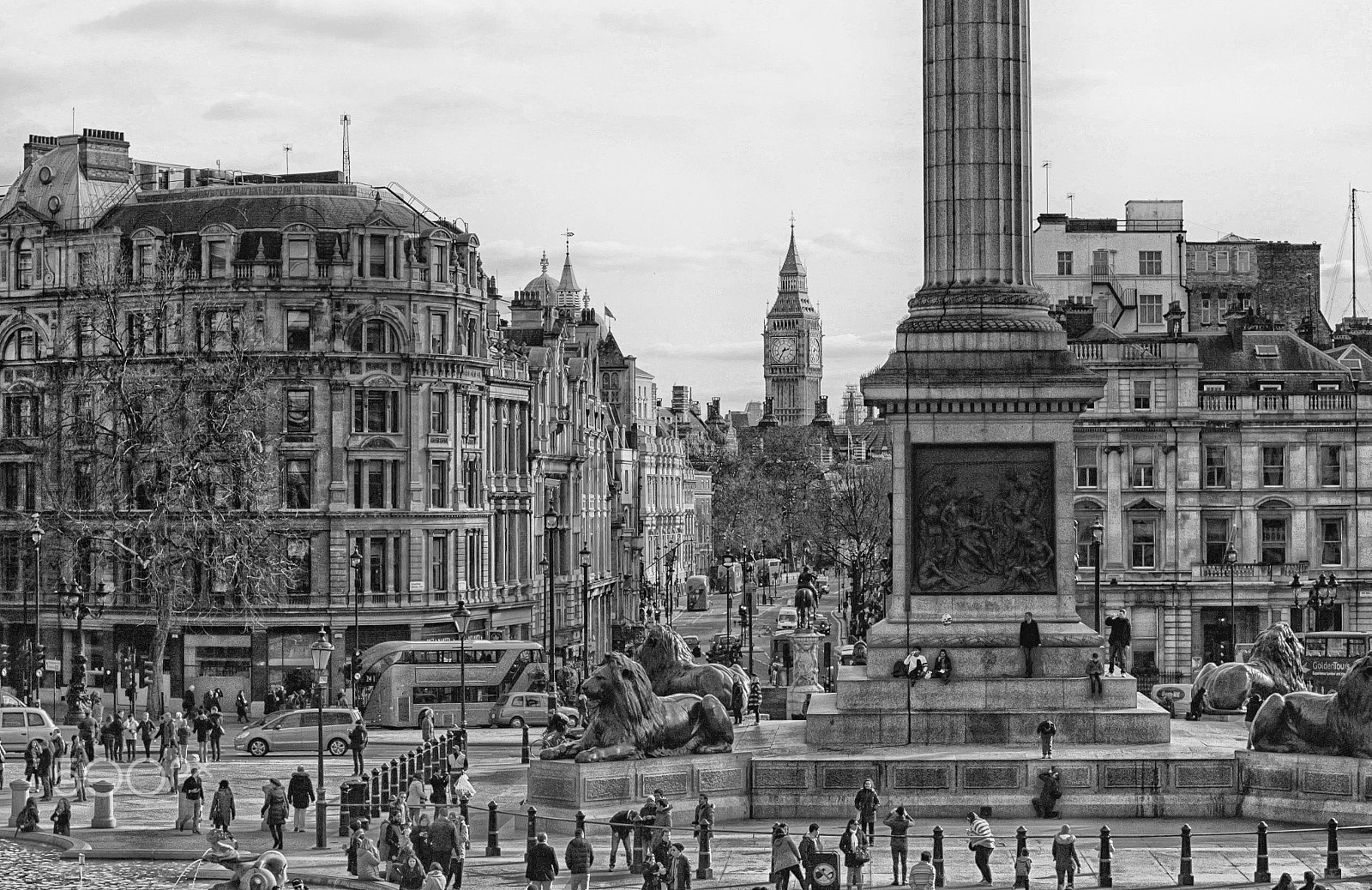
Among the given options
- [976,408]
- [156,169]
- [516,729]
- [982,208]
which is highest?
[156,169]

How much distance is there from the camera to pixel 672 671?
161 ft

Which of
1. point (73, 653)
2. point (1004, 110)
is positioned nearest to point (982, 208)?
point (1004, 110)

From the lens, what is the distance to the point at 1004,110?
152 feet

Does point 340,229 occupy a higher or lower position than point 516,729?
higher

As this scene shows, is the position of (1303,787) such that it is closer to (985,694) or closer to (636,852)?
(985,694)

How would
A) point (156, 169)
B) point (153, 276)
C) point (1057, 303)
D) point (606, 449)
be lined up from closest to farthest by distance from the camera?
point (153, 276) < point (156, 169) < point (1057, 303) < point (606, 449)

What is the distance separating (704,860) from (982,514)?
11552 mm

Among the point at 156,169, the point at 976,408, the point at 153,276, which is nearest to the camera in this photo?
the point at 976,408

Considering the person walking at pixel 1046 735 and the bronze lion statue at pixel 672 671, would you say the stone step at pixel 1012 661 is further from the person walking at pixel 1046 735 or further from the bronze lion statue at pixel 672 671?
the bronze lion statue at pixel 672 671

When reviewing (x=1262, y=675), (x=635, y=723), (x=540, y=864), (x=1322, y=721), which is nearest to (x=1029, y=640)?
(x=1322, y=721)

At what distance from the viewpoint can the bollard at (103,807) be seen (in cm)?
4425

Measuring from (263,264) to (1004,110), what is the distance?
1645 inches

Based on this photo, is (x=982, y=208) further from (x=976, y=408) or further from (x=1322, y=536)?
(x=1322, y=536)

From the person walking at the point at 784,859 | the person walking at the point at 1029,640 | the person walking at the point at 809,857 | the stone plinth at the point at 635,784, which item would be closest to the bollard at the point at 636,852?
the stone plinth at the point at 635,784
